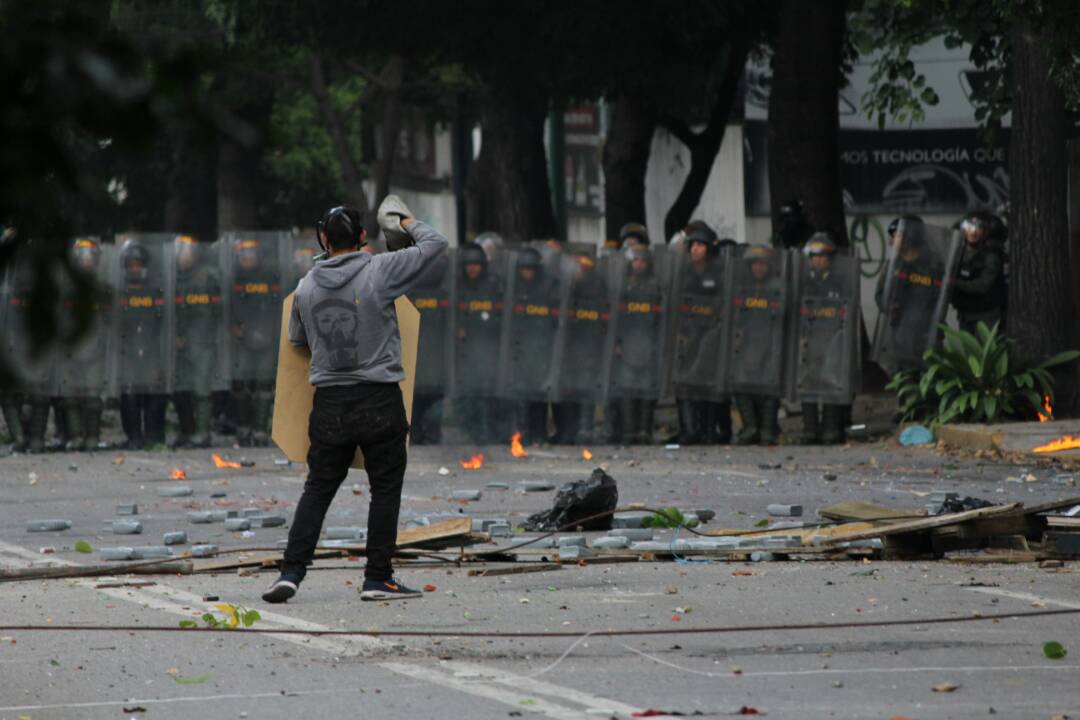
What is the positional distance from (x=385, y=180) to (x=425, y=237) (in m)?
25.9

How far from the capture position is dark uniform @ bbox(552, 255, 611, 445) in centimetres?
1980

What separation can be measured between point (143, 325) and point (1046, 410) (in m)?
8.16

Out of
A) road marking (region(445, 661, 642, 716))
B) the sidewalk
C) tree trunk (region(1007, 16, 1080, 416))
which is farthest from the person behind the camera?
tree trunk (region(1007, 16, 1080, 416))

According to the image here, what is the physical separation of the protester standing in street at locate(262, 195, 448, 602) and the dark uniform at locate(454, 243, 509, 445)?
1044 centimetres

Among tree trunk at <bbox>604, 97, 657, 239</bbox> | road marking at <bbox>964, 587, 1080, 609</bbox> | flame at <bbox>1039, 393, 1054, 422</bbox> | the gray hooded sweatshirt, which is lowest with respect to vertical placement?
road marking at <bbox>964, 587, 1080, 609</bbox>

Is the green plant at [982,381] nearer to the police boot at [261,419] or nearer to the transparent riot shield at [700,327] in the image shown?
the transparent riot shield at [700,327]

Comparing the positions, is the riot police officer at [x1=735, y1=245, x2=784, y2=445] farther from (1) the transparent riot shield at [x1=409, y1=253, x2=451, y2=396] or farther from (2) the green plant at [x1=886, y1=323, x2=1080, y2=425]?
(1) the transparent riot shield at [x1=409, y1=253, x2=451, y2=396]

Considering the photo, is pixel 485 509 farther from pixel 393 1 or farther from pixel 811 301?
pixel 393 1

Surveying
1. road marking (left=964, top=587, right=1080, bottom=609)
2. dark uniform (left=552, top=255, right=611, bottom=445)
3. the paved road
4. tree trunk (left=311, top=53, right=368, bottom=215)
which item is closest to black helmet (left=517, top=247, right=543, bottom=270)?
dark uniform (left=552, top=255, right=611, bottom=445)

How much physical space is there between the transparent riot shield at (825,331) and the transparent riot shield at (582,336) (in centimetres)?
174

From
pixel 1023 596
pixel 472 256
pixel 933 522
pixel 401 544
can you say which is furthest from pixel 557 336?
pixel 1023 596

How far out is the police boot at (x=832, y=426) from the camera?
19.5 metres

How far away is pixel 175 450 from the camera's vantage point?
769 inches

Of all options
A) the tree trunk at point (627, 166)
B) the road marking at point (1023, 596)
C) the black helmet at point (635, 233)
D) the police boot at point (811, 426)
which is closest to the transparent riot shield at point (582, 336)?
the black helmet at point (635, 233)
